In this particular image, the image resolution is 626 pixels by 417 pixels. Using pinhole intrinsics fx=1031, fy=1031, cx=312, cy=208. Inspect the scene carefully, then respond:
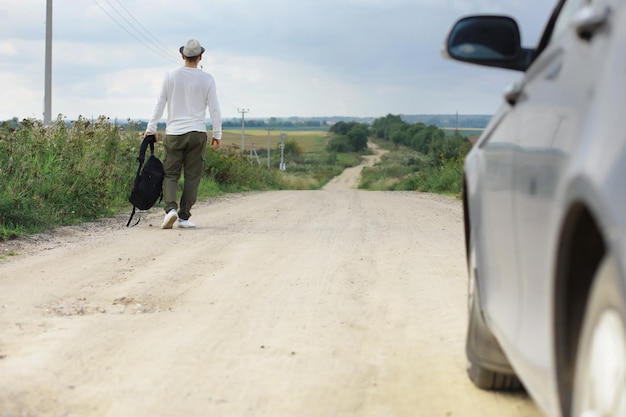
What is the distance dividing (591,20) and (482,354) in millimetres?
2161

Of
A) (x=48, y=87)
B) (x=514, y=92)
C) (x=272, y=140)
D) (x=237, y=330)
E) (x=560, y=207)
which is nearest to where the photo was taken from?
(x=560, y=207)

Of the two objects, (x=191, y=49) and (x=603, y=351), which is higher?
(x=191, y=49)

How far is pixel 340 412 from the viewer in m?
4.07

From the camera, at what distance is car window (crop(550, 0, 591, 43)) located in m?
3.31

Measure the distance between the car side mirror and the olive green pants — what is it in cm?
901

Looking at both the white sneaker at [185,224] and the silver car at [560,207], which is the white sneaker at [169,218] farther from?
the silver car at [560,207]

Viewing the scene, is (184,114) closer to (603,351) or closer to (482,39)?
(482,39)

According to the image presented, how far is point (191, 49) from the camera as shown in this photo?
1239cm

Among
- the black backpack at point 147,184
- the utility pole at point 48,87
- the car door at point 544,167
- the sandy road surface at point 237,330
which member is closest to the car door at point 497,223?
the car door at point 544,167

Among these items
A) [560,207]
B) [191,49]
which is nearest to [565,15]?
[560,207]

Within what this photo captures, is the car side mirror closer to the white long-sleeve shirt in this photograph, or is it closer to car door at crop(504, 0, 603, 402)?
car door at crop(504, 0, 603, 402)

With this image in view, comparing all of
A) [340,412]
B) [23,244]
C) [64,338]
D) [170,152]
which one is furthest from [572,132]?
[170,152]

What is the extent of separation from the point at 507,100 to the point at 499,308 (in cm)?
78

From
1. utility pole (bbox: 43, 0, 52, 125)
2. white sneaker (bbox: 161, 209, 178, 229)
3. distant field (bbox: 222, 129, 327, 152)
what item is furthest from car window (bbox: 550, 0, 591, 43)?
distant field (bbox: 222, 129, 327, 152)
